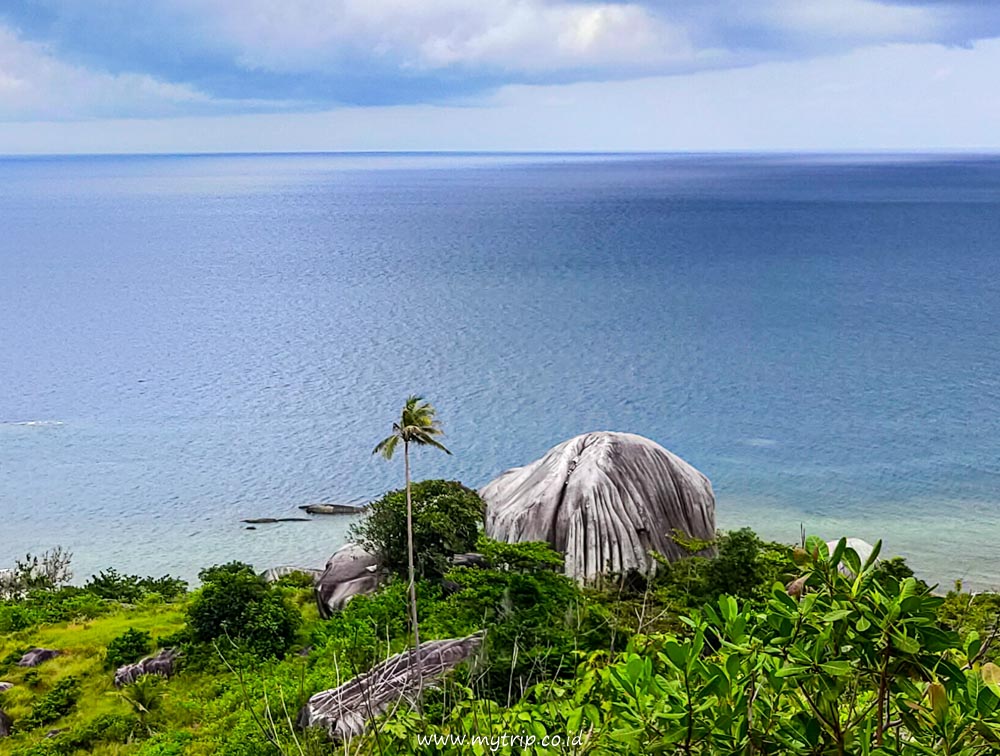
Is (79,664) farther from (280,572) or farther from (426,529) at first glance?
(426,529)

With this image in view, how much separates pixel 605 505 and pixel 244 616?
6.75 m

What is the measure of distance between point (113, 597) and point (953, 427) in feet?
86.2

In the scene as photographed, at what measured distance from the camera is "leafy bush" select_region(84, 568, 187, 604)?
21906 mm

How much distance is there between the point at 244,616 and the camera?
16.5 meters

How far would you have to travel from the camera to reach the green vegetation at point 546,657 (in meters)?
2.24

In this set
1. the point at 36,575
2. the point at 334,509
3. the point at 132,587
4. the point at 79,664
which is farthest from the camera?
the point at 334,509

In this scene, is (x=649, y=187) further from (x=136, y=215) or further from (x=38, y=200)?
(x=38, y=200)

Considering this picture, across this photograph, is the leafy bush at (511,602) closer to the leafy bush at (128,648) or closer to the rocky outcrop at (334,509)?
the leafy bush at (128,648)

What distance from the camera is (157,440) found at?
3347 cm

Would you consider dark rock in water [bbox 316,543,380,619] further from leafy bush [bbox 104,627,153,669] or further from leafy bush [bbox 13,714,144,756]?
leafy bush [bbox 13,714,144,756]

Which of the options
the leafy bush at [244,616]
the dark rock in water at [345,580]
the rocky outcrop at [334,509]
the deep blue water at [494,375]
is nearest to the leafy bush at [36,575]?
the deep blue water at [494,375]

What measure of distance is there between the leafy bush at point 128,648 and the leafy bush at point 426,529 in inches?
169

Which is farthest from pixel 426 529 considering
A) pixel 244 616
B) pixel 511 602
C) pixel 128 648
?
pixel 128 648

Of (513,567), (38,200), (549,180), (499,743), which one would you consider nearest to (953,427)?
(513,567)
